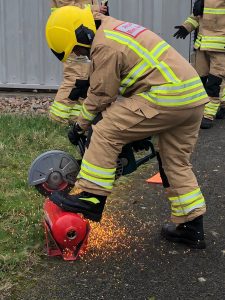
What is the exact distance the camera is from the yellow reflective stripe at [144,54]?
329cm

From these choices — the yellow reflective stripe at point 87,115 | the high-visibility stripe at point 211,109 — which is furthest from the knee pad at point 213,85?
the yellow reflective stripe at point 87,115

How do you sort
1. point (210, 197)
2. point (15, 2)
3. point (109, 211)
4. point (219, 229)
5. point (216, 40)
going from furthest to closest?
point (15, 2), point (216, 40), point (210, 197), point (109, 211), point (219, 229)

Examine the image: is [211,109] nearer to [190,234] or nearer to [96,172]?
[190,234]

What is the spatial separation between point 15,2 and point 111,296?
230 inches

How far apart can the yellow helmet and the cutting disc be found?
690mm

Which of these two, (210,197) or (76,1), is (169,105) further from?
(76,1)

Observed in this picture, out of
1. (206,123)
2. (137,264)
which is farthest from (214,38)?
(137,264)

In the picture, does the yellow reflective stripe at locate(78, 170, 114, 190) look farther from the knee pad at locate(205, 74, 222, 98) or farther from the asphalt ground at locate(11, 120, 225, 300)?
the knee pad at locate(205, 74, 222, 98)

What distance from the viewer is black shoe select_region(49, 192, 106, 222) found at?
3.36m

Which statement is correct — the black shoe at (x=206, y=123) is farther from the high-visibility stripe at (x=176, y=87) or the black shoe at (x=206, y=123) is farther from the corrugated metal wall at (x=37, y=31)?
the high-visibility stripe at (x=176, y=87)

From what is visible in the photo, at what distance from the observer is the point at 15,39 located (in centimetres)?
805

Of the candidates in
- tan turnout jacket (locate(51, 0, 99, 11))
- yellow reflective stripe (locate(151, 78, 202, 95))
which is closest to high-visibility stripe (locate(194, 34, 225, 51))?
tan turnout jacket (locate(51, 0, 99, 11))

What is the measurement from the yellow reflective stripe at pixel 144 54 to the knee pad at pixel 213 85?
3.53 m

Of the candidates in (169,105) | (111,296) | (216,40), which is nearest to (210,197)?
(169,105)
